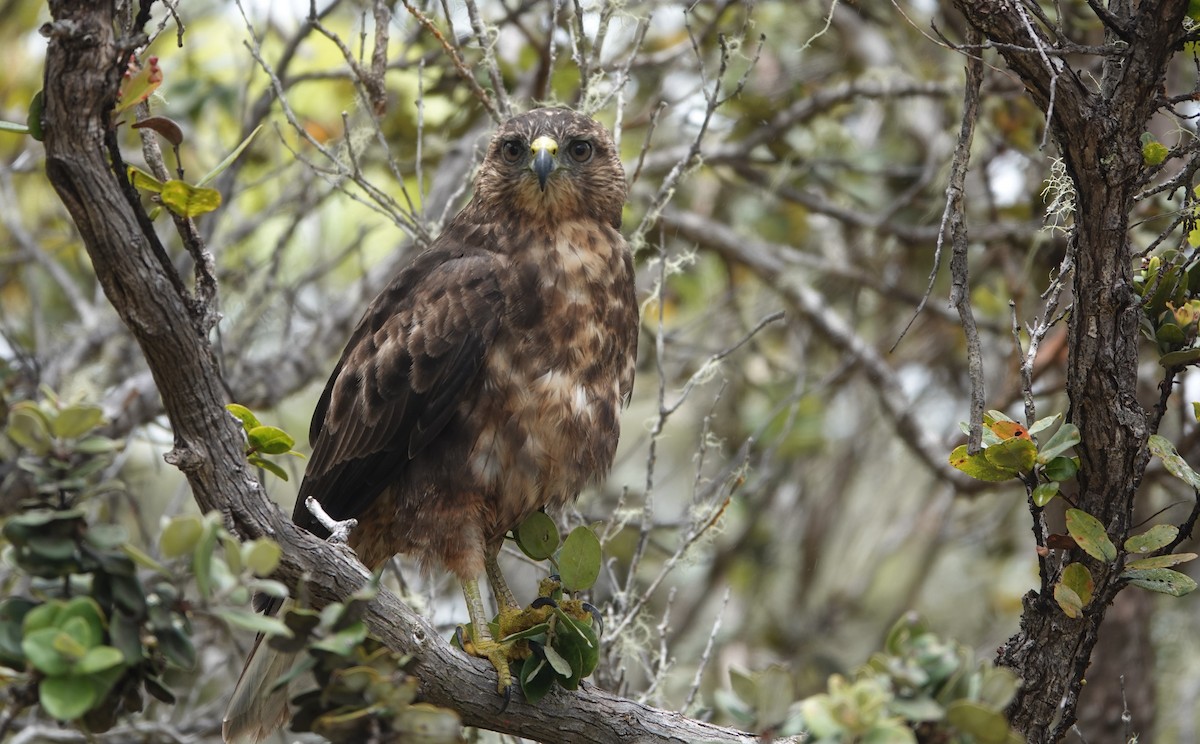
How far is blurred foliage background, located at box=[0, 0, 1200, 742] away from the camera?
14.8 ft

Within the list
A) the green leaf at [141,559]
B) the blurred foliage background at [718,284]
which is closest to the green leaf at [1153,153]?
the blurred foliage background at [718,284]

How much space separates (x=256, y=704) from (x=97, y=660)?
1.79 metres

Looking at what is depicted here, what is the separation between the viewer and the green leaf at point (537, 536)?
3357mm

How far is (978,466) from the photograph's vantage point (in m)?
2.49

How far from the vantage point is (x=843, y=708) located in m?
1.67

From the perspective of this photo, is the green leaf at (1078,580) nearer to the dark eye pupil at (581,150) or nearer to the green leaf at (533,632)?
the green leaf at (533,632)

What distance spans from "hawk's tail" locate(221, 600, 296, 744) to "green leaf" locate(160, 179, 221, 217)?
161 centimetres

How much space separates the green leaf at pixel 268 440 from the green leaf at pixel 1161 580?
174 centimetres

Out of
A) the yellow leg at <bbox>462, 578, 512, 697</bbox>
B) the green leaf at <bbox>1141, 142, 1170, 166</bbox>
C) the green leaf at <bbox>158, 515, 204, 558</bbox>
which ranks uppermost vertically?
the green leaf at <bbox>1141, 142, 1170, 166</bbox>

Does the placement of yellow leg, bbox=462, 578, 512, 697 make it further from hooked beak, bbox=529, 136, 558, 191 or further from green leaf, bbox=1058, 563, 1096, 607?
green leaf, bbox=1058, 563, 1096, 607

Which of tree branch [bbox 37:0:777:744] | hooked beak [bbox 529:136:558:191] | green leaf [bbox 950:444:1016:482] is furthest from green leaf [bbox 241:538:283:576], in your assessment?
hooked beak [bbox 529:136:558:191]

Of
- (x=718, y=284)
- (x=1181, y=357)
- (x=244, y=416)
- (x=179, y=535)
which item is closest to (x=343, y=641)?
(x=179, y=535)

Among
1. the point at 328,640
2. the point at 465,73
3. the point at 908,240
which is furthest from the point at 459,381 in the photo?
the point at 908,240

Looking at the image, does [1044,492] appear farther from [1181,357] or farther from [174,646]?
[174,646]
